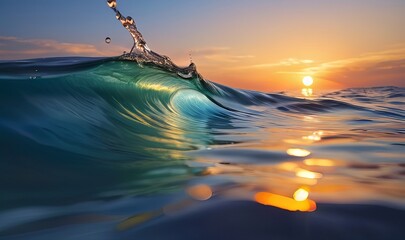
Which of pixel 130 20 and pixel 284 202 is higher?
pixel 130 20

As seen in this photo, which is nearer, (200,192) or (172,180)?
(200,192)

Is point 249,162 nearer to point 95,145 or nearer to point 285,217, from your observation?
point 285,217

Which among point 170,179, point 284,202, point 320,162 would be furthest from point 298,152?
point 284,202

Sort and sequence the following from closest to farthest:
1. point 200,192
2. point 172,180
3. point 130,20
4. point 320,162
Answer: point 200,192 → point 172,180 → point 320,162 → point 130,20

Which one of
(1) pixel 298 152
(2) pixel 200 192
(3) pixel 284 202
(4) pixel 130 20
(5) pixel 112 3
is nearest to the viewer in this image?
(3) pixel 284 202

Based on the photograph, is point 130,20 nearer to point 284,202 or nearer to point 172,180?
point 172,180

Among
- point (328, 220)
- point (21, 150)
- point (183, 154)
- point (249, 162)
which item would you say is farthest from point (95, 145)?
point (328, 220)

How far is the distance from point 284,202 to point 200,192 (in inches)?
12.5

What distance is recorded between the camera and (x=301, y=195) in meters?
1.21

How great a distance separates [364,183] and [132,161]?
122 centimetres

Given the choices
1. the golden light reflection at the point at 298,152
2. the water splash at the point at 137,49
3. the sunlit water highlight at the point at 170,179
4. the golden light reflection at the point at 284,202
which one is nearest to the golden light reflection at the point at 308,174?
the sunlit water highlight at the point at 170,179

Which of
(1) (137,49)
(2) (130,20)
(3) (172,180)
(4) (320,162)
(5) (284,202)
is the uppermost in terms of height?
(2) (130,20)

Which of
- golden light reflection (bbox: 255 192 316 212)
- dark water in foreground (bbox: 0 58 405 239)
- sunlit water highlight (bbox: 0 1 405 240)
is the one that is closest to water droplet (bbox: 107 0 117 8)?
sunlit water highlight (bbox: 0 1 405 240)

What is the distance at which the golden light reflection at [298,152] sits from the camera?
6.96ft
